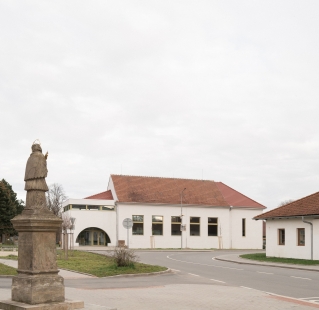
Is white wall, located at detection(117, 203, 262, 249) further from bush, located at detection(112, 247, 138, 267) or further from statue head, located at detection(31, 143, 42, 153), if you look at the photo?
statue head, located at detection(31, 143, 42, 153)

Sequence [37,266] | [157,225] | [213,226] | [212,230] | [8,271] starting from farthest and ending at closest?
[213,226], [212,230], [157,225], [8,271], [37,266]

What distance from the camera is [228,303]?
12188 millimetres

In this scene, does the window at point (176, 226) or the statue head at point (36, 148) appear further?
the window at point (176, 226)

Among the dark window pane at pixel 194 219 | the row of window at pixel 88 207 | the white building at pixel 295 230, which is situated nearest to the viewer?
the white building at pixel 295 230

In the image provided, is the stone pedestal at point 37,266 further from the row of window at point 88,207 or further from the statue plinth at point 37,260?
the row of window at point 88,207

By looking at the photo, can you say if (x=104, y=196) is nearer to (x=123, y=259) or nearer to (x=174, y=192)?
(x=174, y=192)

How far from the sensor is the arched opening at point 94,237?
55.4 meters

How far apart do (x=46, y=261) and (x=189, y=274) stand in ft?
41.0

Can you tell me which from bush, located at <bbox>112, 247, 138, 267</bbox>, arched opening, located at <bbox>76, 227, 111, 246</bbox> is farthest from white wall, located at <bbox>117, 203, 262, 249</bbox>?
bush, located at <bbox>112, 247, 138, 267</bbox>

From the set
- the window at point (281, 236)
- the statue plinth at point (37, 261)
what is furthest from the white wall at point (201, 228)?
the statue plinth at point (37, 261)

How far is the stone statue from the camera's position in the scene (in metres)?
10.0

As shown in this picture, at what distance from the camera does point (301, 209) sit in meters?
33.1

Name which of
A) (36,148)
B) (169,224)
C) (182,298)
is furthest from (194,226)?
(36,148)

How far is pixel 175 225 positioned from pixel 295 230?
2485 centimetres
